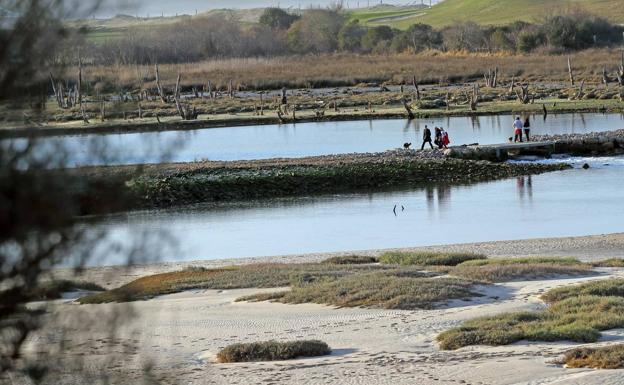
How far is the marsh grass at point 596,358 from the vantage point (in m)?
14.4

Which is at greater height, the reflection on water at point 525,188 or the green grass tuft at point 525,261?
the green grass tuft at point 525,261

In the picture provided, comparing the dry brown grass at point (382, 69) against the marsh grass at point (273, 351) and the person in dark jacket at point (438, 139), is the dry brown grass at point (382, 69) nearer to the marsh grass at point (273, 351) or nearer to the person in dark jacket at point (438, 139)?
the person in dark jacket at point (438, 139)

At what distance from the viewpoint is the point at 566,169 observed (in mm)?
45188

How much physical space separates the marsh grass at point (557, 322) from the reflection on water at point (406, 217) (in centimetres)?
1131

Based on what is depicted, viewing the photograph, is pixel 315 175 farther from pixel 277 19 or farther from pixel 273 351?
pixel 277 19

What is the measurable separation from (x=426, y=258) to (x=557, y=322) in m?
8.19

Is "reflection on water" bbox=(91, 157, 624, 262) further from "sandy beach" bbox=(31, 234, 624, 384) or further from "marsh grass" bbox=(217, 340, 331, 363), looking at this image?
"marsh grass" bbox=(217, 340, 331, 363)

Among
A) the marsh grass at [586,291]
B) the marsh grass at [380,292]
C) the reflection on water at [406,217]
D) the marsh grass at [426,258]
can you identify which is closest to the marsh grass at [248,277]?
the marsh grass at [380,292]

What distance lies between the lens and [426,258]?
25516 mm

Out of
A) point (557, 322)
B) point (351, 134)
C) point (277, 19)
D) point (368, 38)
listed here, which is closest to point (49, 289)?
point (557, 322)

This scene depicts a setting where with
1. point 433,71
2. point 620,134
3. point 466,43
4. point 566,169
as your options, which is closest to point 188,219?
point 566,169

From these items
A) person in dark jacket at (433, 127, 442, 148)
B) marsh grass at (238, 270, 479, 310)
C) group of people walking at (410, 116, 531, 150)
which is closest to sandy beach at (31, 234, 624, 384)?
marsh grass at (238, 270, 479, 310)

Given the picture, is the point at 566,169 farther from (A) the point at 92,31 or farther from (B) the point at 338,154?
(A) the point at 92,31

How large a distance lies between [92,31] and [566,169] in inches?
1535
